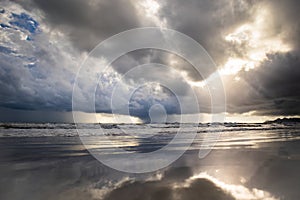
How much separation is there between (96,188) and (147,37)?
28.3 metres

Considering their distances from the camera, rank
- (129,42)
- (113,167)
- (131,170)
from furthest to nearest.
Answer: (129,42), (113,167), (131,170)

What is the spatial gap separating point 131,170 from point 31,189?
3.40 meters

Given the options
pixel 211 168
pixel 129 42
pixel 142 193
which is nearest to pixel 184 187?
pixel 142 193

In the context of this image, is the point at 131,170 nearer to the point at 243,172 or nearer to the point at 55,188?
the point at 55,188

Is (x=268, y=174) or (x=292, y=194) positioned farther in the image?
(x=268, y=174)

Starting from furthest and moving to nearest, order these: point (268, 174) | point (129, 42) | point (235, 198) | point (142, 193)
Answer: point (129, 42)
point (268, 174)
point (142, 193)
point (235, 198)

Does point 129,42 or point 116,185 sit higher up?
point 129,42

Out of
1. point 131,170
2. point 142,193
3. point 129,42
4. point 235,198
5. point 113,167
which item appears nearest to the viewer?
point 235,198

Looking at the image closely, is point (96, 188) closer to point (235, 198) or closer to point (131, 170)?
point (131, 170)

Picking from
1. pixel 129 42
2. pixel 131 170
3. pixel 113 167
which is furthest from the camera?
pixel 129 42

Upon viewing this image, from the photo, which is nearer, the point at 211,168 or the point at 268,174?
the point at 268,174

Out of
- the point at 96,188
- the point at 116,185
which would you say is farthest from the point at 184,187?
the point at 96,188

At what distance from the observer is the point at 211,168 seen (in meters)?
8.10

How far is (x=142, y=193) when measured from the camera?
515 centimetres
